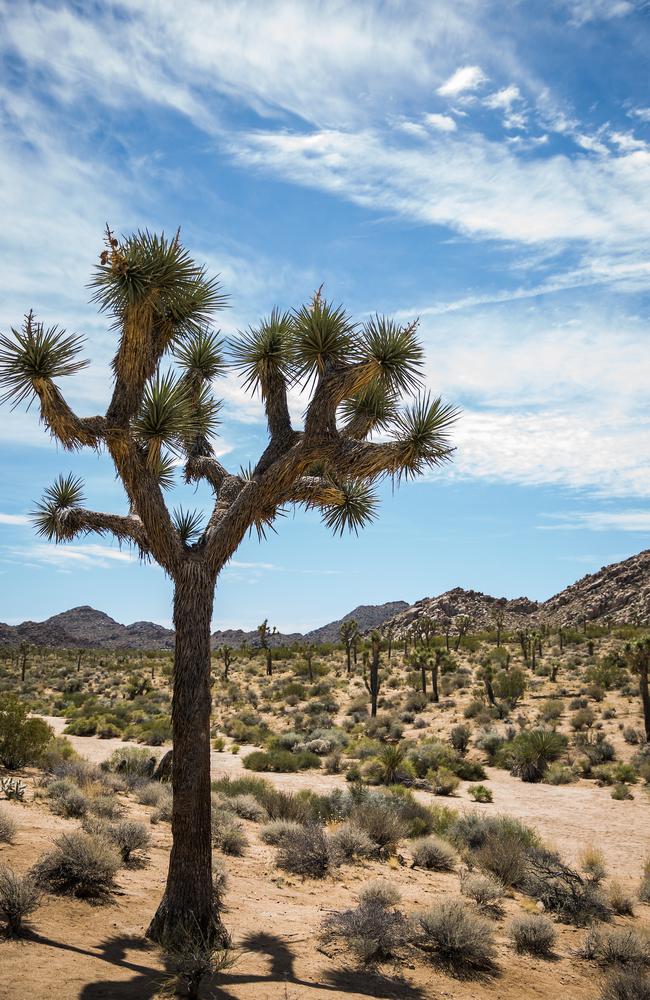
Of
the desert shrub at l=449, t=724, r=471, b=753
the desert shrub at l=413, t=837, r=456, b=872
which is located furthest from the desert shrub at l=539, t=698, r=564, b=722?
the desert shrub at l=413, t=837, r=456, b=872

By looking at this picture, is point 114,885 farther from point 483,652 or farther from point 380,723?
point 483,652

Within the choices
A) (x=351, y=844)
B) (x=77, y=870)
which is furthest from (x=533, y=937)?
(x=77, y=870)

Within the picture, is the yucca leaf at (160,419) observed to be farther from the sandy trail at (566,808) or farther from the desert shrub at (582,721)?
the desert shrub at (582,721)

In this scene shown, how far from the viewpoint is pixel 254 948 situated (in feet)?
25.5

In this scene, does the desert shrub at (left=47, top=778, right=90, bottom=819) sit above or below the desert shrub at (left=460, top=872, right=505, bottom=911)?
above

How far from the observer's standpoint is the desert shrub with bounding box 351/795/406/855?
1260 centimetres

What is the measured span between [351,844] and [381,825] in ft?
3.25

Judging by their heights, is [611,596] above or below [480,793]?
above

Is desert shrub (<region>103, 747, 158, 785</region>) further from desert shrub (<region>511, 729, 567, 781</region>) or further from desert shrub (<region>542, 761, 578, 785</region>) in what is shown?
desert shrub (<region>542, 761, 578, 785</region>)

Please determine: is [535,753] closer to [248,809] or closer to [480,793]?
[480,793]

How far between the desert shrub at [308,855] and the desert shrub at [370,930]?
247 cm

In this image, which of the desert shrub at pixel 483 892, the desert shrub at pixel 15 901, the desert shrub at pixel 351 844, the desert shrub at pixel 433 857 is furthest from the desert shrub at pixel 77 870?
the desert shrub at pixel 433 857

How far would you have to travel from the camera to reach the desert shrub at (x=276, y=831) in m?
12.7

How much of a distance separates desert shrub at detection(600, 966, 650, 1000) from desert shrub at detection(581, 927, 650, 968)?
1112mm
